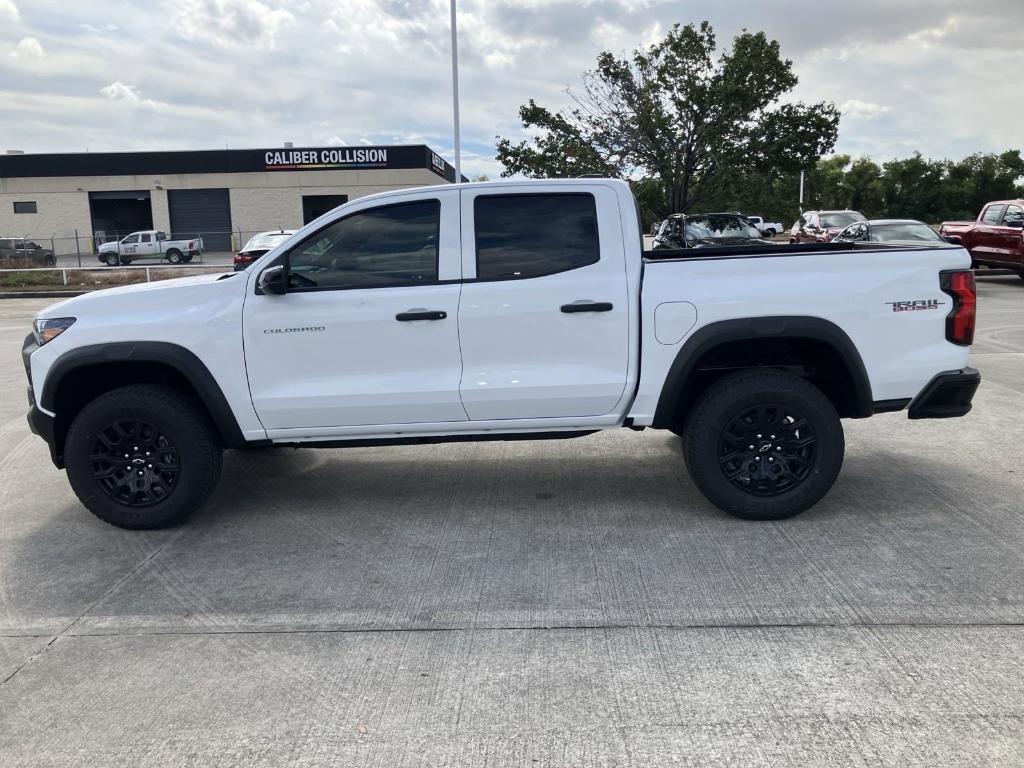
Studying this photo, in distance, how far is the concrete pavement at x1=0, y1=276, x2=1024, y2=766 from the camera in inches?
115

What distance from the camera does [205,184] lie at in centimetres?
4656

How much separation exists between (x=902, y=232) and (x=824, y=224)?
7.59m

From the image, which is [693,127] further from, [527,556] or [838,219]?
[527,556]

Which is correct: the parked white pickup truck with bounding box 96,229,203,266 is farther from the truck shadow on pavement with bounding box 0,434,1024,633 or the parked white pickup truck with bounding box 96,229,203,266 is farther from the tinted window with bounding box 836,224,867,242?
the truck shadow on pavement with bounding box 0,434,1024,633

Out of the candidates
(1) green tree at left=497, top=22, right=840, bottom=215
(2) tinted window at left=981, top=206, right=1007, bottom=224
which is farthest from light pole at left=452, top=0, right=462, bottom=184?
(2) tinted window at left=981, top=206, right=1007, bottom=224

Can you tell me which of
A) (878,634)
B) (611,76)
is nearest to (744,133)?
(611,76)

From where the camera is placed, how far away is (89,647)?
3650mm

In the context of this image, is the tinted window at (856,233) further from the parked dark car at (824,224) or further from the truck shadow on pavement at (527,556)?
the truck shadow on pavement at (527,556)

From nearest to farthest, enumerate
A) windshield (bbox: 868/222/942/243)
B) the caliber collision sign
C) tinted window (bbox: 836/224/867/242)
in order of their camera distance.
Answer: windshield (bbox: 868/222/942/243)
tinted window (bbox: 836/224/867/242)
the caliber collision sign

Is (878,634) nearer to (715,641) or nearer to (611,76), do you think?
(715,641)

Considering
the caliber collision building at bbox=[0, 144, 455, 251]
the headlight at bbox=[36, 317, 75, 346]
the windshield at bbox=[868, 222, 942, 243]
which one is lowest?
the headlight at bbox=[36, 317, 75, 346]

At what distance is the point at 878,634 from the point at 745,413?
1.57m

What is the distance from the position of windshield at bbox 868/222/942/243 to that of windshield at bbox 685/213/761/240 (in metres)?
2.39

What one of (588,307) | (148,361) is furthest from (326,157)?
(588,307)
